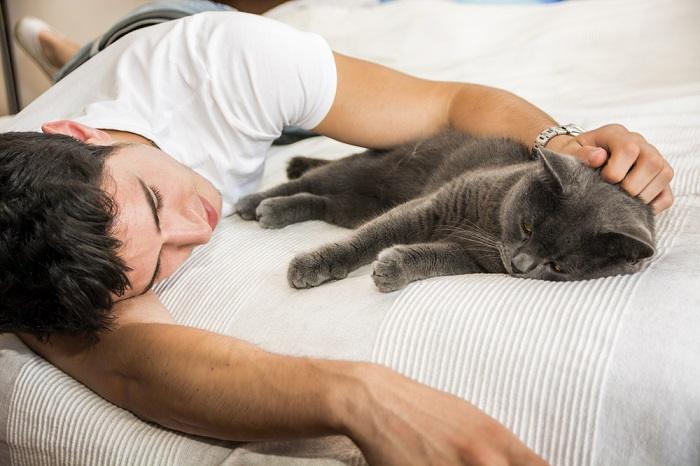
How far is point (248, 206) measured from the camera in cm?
133

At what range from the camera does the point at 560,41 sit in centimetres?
→ 182

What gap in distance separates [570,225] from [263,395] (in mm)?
530

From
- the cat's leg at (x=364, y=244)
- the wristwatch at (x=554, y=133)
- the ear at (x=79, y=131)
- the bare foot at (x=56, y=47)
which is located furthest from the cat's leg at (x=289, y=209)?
the bare foot at (x=56, y=47)

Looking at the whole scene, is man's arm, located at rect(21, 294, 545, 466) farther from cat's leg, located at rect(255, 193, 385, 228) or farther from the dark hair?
cat's leg, located at rect(255, 193, 385, 228)

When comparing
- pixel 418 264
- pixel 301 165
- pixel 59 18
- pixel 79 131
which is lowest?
pixel 59 18

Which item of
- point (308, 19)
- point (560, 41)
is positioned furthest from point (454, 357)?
point (308, 19)

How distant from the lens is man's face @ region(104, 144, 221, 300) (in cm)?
93

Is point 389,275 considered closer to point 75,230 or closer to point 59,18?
point 75,230

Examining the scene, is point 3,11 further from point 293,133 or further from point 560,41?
point 560,41

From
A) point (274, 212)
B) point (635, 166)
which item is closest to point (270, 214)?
point (274, 212)

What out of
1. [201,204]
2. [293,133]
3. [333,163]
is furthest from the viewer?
[293,133]

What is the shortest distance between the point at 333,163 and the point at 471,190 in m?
0.42

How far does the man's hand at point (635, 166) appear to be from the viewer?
94 centimetres

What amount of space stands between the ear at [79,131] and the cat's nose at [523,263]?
2.26 ft
